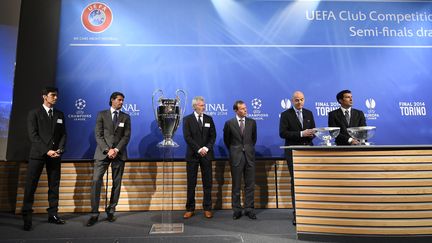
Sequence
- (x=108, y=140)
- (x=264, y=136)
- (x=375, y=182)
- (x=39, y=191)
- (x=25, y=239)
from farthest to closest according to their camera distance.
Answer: (x=264, y=136), (x=39, y=191), (x=108, y=140), (x=25, y=239), (x=375, y=182)

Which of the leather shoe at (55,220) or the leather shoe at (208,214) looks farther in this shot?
the leather shoe at (208,214)

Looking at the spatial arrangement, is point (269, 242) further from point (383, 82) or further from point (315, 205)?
point (383, 82)

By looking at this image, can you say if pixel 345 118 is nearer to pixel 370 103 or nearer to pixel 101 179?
pixel 370 103

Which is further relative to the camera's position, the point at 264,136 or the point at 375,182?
the point at 264,136

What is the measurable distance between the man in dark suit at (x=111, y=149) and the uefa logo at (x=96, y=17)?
60.6 inches

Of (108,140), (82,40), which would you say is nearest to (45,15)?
(82,40)

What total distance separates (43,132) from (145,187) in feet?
5.20

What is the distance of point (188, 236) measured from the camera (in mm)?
2785

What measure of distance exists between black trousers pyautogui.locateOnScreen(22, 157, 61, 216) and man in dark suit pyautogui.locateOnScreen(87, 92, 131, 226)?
1.59 ft

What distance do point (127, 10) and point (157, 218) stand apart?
3301 millimetres

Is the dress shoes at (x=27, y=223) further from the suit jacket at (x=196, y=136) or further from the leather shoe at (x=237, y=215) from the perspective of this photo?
the leather shoe at (x=237, y=215)

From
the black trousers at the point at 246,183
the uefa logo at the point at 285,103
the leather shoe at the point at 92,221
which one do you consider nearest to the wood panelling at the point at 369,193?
the black trousers at the point at 246,183

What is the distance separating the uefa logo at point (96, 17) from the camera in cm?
438

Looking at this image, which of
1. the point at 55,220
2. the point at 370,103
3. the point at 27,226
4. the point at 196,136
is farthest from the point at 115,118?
the point at 370,103
